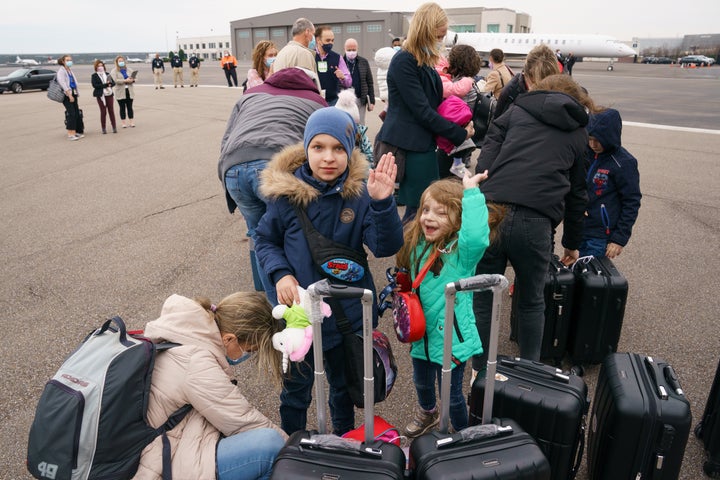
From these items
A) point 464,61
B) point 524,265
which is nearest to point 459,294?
point 524,265

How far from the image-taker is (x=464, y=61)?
5.27m

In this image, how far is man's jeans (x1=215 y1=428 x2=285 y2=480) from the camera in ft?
6.84

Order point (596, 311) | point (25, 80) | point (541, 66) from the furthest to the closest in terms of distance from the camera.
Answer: point (25, 80)
point (541, 66)
point (596, 311)

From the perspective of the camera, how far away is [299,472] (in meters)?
1.73

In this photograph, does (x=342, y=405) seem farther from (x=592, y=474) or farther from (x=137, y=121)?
(x=137, y=121)

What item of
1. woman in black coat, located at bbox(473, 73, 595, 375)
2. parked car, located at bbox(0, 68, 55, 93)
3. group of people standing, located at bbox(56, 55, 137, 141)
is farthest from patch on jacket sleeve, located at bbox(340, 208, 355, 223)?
parked car, located at bbox(0, 68, 55, 93)

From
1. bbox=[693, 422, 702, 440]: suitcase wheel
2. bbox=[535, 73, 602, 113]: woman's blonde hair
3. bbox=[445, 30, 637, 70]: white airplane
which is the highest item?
bbox=[445, 30, 637, 70]: white airplane

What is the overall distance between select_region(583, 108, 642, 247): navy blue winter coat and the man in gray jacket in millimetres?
1953

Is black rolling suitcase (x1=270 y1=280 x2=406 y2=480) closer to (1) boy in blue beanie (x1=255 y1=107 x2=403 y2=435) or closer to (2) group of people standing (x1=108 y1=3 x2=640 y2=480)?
(2) group of people standing (x1=108 y1=3 x2=640 y2=480)

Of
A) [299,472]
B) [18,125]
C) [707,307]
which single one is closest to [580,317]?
[707,307]

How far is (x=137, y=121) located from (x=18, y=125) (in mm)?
3398

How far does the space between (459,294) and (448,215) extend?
0.40 m

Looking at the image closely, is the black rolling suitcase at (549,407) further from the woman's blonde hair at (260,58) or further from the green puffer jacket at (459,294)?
the woman's blonde hair at (260,58)

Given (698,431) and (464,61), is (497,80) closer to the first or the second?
(464,61)
